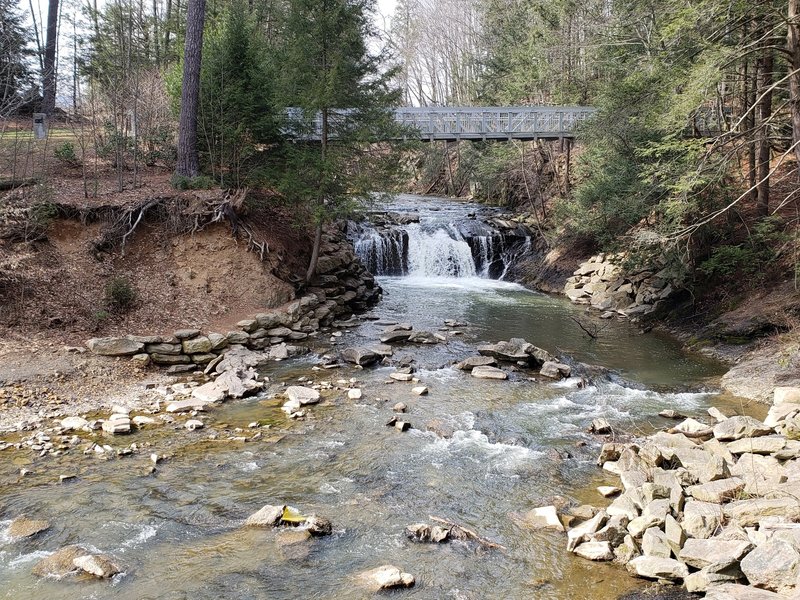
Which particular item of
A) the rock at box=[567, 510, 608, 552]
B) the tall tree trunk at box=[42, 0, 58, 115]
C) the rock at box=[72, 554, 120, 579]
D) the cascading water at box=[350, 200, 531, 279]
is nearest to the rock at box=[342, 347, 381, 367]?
the rock at box=[567, 510, 608, 552]

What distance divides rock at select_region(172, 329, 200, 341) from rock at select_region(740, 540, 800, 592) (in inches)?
398

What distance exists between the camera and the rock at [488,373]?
1140 cm

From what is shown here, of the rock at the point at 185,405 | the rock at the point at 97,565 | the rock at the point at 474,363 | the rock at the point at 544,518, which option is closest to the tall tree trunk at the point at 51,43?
the rock at the point at 185,405

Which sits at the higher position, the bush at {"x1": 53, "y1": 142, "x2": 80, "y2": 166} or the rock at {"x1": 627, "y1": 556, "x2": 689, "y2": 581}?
the bush at {"x1": 53, "y1": 142, "x2": 80, "y2": 166}

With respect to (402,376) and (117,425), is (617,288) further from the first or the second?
(117,425)

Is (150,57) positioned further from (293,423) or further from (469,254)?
(293,423)

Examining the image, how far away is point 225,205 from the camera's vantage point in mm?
14680

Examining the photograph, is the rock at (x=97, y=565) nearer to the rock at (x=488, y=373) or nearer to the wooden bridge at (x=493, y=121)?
the rock at (x=488, y=373)

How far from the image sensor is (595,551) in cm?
571

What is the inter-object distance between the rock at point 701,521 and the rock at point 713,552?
210mm

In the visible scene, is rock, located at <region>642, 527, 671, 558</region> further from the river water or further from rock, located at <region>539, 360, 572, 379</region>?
rock, located at <region>539, 360, 572, 379</region>

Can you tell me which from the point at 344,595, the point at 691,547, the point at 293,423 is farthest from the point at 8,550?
the point at 691,547

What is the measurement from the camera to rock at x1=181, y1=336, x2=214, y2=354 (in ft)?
38.8

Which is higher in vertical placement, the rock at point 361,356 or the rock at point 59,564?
the rock at point 361,356
